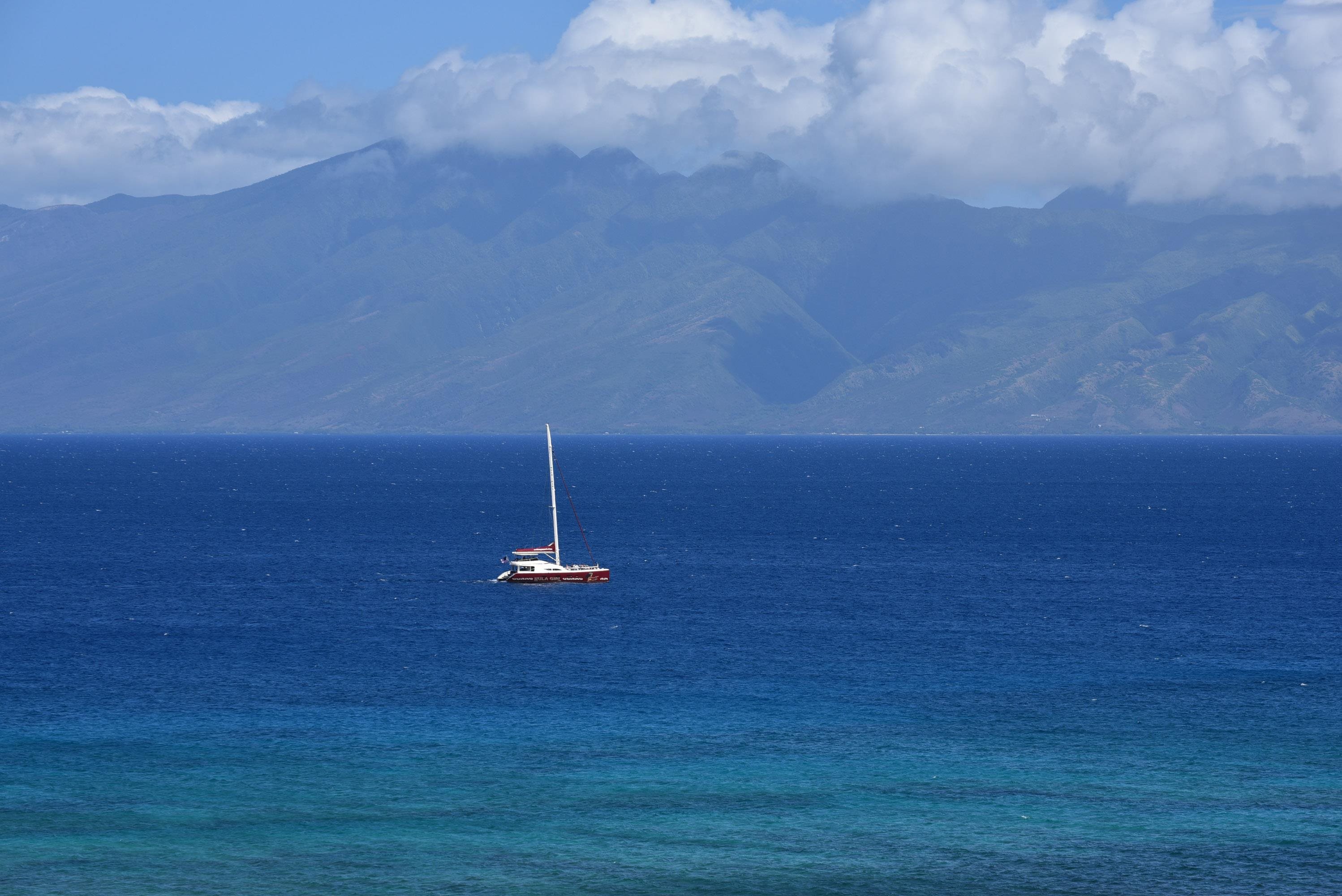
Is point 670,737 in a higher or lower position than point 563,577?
lower

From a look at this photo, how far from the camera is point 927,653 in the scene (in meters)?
108

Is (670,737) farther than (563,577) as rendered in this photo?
No

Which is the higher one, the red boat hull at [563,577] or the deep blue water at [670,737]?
the red boat hull at [563,577]

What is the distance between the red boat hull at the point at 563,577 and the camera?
146 metres

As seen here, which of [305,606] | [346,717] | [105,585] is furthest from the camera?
[105,585]

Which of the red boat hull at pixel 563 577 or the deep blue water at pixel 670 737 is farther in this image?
the red boat hull at pixel 563 577

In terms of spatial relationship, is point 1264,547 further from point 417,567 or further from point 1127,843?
point 1127,843

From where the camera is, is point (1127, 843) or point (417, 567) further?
point (417, 567)

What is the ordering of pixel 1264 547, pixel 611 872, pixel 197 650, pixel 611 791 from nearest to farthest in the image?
1. pixel 611 872
2. pixel 611 791
3. pixel 197 650
4. pixel 1264 547

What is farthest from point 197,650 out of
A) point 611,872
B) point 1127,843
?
point 1127,843

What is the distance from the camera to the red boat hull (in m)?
146

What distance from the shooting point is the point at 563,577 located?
147 metres

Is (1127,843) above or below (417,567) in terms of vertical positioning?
below

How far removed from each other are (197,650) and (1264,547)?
119665 mm
